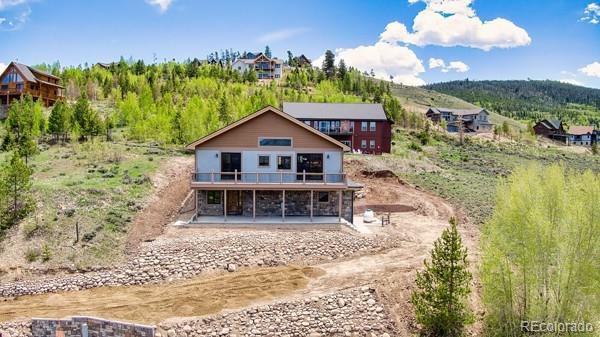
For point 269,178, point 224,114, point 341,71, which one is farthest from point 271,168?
point 341,71

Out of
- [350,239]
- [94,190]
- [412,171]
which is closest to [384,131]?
[412,171]

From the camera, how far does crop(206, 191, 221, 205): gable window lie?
1038 inches

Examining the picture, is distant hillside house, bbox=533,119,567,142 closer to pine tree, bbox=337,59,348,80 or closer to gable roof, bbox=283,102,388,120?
pine tree, bbox=337,59,348,80

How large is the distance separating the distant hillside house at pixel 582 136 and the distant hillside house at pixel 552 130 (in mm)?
1523

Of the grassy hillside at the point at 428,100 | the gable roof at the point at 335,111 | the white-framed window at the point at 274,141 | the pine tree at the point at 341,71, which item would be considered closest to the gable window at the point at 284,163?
the white-framed window at the point at 274,141

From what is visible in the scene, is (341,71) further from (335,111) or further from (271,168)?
(271,168)

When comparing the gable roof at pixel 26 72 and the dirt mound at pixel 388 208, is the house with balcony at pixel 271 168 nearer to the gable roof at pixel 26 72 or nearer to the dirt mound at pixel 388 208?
the dirt mound at pixel 388 208

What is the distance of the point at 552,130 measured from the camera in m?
102

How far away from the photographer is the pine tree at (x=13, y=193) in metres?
21.7

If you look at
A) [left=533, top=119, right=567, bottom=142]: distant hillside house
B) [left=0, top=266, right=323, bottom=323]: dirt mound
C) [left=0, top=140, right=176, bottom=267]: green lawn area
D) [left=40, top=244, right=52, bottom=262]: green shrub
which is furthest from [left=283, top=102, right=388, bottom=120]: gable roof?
[left=533, top=119, right=567, bottom=142]: distant hillside house

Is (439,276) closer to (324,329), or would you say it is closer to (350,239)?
(324,329)

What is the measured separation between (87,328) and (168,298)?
3154mm

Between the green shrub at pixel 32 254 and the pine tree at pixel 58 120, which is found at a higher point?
the pine tree at pixel 58 120

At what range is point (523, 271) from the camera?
13938mm
